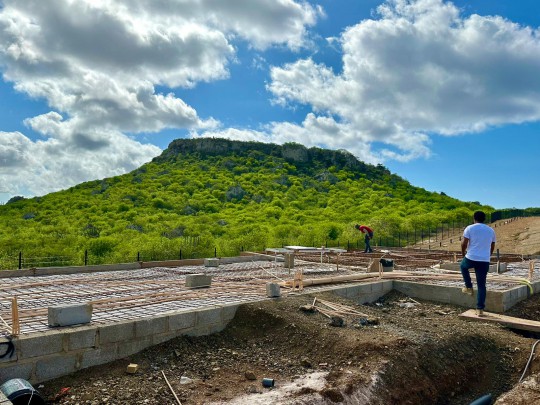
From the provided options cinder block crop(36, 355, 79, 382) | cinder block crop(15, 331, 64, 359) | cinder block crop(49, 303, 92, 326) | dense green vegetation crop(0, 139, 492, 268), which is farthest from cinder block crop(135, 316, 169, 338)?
dense green vegetation crop(0, 139, 492, 268)

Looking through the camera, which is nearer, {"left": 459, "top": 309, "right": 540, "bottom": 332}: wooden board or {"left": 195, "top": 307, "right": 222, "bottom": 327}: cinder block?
{"left": 195, "top": 307, "right": 222, "bottom": 327}: cinder block

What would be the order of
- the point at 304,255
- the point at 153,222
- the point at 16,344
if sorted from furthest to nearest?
the point at 153,222
the point at 304,255
the point at 16,344

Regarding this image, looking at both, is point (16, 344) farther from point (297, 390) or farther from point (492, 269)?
point (492, 269)

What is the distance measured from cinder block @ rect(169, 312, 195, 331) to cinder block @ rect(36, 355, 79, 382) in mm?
1529

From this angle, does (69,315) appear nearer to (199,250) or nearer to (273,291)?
(273,291)

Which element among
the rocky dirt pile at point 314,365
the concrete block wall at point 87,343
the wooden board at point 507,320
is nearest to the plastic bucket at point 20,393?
the rocky dirt pile at point 314,365

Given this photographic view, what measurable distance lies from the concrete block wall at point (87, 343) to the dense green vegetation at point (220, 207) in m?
12.4

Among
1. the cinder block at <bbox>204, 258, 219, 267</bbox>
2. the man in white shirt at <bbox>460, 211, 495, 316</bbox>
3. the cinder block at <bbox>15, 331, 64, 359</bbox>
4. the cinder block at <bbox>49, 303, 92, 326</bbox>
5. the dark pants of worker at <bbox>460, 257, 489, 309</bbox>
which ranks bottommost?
the cinder block at <bbox>15, 331, 64, 359</bbox>

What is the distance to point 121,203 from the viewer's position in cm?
4431

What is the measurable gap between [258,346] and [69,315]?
2948 millimetres

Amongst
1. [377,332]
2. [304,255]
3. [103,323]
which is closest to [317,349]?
[377,332]

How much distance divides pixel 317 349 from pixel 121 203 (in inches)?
1585

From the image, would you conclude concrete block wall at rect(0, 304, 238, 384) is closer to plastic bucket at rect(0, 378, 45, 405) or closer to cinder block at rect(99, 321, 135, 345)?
cinder block at rect(99, 321, 135, 345)

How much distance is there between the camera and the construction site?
5.80m
